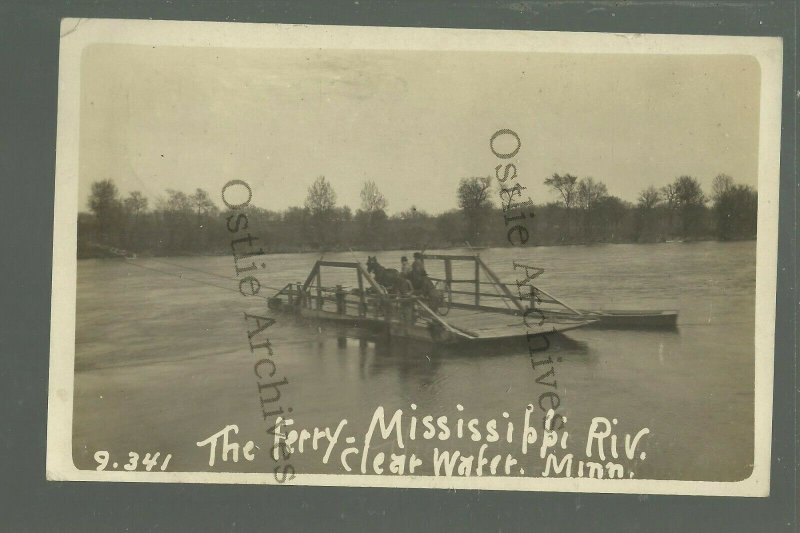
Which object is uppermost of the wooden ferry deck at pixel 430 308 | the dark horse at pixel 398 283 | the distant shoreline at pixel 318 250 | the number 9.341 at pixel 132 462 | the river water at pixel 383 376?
the distant shoreline at pixel 318 250

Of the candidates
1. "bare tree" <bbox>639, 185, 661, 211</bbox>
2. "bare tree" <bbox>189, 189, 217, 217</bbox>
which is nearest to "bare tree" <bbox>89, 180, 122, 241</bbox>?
"bare tree" <bbox>189, 189, 217, 217</bbox>

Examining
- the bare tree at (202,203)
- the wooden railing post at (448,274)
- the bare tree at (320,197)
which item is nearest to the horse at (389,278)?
the wooden railing post at (448,274)

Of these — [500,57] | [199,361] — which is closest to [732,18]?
[500,57]

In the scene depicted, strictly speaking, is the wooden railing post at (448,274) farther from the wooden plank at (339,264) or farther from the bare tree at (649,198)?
the bare tree at (649,198)

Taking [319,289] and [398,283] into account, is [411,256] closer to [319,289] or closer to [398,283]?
[398,283]

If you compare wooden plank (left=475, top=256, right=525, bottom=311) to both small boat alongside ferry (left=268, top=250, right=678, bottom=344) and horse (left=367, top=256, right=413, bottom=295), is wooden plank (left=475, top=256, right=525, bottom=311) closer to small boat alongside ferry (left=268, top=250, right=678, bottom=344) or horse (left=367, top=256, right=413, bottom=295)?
small boat alongside ferry (left=268, top=250, right=678, bottom=344)

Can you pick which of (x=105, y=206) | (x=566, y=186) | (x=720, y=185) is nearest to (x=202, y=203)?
(x=105, y=206)
